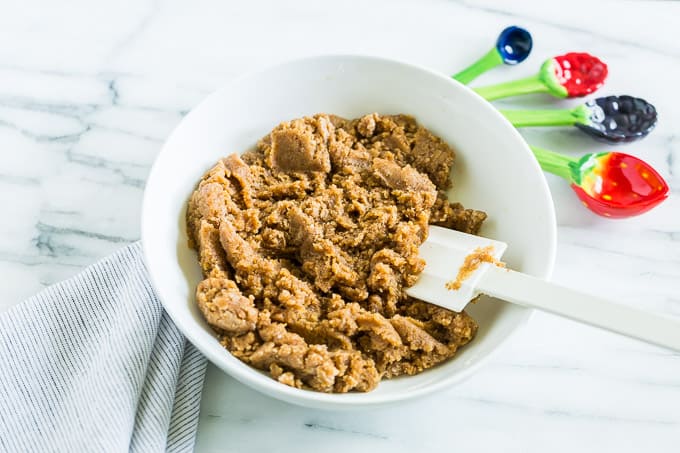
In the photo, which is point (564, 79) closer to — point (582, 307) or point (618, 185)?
point (618, 185)

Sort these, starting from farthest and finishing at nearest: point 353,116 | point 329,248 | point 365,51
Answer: point 365,51 < point 353,116 < point 329,248

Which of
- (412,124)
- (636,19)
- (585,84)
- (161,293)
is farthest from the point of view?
(636,19)

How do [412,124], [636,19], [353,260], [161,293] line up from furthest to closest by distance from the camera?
[636,19] → [412,124] → [353,260] → [161,293]

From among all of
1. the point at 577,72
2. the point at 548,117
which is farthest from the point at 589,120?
the point at 577,72

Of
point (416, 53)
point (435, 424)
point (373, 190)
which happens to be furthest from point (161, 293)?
point (416, 53)

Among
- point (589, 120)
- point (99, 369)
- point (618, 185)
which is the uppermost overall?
point (589, 120)

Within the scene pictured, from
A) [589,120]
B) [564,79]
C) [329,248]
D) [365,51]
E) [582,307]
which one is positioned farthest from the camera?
[365,51]

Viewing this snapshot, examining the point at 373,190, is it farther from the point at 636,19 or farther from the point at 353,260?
the point at 636,19
